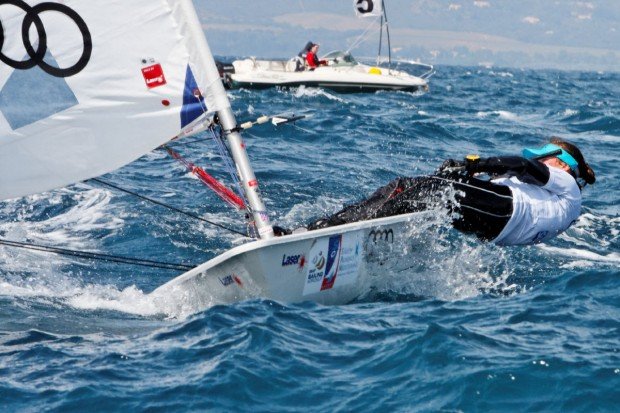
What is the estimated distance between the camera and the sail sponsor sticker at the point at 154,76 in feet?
20.9

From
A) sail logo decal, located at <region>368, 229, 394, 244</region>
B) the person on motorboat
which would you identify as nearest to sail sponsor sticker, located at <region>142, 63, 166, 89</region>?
sail logo decal, located at <region>368, 229, 394, 244</region>

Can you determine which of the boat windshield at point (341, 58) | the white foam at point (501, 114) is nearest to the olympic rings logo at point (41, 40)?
the white foam at point (501, 114)

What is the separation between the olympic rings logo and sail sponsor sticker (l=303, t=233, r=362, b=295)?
5.84 feet

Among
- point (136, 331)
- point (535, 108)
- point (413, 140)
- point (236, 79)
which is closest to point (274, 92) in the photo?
point (236, 79)

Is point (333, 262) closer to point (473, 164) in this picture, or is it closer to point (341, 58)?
point (473, 164)

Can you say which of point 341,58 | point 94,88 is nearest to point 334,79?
point 341,58

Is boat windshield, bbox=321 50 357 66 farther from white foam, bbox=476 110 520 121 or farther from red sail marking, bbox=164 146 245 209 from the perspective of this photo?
red sail marking, bbox=164 146 245 209

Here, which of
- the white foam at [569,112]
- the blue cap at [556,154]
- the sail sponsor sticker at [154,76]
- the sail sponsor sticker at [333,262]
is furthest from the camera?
the white foam at [569,112]

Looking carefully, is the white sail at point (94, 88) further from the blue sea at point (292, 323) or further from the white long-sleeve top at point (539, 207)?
the white long-sleeve top at point (539, 207)

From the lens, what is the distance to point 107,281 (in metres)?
7.82

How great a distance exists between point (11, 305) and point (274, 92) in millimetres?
18617

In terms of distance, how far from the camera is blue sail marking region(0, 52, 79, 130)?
628 cm

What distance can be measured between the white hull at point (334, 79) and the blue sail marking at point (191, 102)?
18350 mm

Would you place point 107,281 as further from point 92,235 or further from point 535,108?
point 535,108
